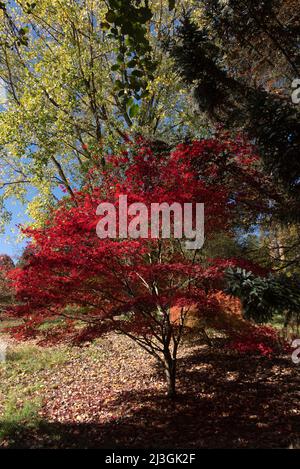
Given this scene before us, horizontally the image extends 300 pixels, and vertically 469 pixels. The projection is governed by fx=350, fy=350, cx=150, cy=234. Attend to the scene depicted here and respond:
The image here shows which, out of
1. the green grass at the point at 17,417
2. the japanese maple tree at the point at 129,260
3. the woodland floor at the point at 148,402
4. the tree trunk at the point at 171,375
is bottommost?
the green grass at the point at 17,417

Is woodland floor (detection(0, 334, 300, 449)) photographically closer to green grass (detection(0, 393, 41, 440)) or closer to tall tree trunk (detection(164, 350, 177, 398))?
green grass (detection(0, 393, 41, 440))

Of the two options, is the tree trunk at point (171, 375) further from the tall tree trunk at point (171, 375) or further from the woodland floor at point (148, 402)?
the woodland floor at point (148, 402)

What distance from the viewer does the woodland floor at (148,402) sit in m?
5.28

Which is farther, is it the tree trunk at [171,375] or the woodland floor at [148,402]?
the tree trunk at [171,375]

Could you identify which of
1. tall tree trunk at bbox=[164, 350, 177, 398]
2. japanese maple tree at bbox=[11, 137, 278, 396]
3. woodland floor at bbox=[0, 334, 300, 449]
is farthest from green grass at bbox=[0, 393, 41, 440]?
tall tree trunk at bbox=[164, 350, 177, 398]

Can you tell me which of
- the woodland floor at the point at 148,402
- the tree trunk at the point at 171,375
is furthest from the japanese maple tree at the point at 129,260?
the woodland floor at the point at 148,402

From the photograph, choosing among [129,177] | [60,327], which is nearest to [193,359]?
[60,327]

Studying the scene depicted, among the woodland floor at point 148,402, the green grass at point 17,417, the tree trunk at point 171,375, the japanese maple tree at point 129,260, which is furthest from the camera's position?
the tree trunk at point 171,375

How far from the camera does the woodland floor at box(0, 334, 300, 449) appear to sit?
528 cm

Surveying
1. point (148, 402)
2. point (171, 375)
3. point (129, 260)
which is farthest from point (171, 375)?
point (129, 260)

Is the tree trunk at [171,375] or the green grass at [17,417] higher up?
the tree trunk at [171,375]

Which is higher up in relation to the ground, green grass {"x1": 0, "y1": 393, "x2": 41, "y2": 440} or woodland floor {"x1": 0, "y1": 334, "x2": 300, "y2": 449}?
woodland floor {"x1": 0, "y1": 334, "x2": 300, "y2": 449}
